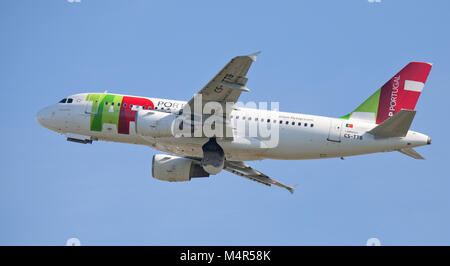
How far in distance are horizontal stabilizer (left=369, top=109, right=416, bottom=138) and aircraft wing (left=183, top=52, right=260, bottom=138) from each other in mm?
9328

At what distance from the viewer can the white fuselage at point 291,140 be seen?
4094cm

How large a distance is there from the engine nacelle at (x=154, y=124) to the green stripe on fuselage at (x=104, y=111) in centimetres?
301

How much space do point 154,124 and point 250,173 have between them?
36.3 ft

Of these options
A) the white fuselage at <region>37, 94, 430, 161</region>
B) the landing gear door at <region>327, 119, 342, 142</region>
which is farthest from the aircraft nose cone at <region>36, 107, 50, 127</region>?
the landing gear door at <region>327, 119, 342, 142</region>

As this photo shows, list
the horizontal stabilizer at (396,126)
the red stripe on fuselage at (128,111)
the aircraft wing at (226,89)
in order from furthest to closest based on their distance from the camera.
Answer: the red stripe on fuselage at (128,111) → the horizontal stabilizer at (396,126) → the aircraft wing at (226,89)

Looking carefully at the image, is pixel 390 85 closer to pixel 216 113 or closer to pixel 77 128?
pixel 216 113

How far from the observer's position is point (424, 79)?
44969 millimetres

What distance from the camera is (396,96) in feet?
146

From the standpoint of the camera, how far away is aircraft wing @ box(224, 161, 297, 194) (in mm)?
48250

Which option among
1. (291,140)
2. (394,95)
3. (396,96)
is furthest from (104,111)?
(396,96)

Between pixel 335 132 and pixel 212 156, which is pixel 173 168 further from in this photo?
pixel 335 132

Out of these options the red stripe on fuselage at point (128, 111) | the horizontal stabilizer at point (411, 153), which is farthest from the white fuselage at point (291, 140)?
the horizontal stabilizer at point (411, 153)

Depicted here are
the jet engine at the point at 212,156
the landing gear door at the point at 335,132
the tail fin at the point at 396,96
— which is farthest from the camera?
the tail fin at the point at 396,96

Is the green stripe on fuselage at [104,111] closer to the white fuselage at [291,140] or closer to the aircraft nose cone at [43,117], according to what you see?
the white fuselage at [291,140]
